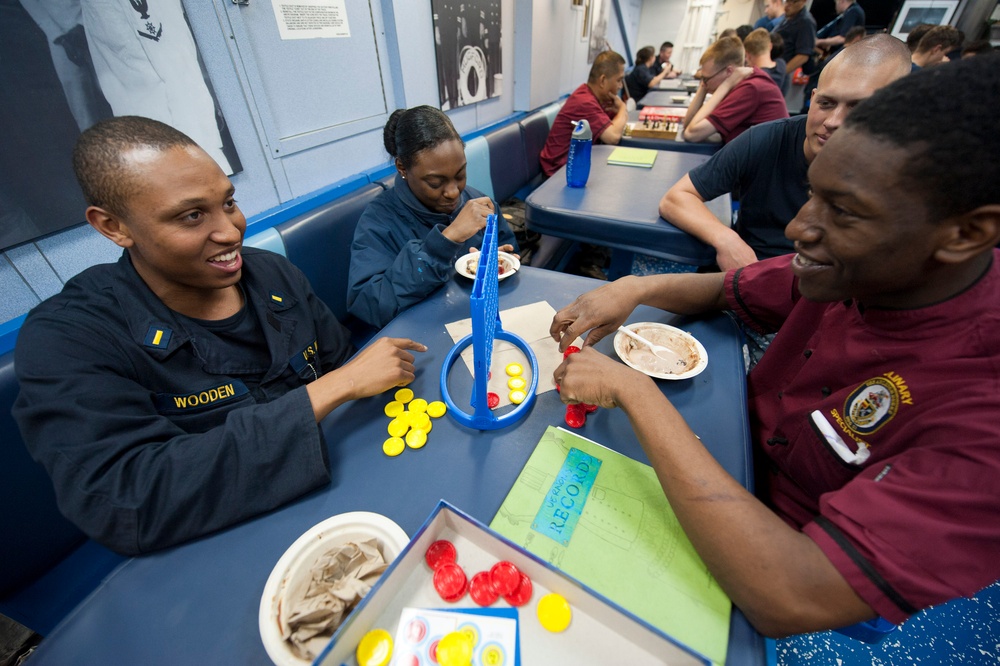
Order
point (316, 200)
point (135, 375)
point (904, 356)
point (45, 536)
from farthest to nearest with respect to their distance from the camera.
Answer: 1. point (316, 200)
2. point (45, 536)
3. point (135, 375)
4. point (904, 356)

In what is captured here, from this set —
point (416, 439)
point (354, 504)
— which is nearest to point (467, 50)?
point (416, 439)

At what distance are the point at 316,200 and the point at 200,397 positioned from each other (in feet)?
3.35

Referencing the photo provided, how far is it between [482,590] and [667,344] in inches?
25.7

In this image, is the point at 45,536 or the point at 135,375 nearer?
the point at 135,375

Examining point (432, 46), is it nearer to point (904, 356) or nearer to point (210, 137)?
point (210, 137)

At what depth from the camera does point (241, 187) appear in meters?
1.39

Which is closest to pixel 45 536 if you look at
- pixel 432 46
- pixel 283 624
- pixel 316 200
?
pixel 283 624

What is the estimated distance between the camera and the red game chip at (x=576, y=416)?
28.5 inches

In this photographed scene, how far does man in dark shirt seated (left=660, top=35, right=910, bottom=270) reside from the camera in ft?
3.65

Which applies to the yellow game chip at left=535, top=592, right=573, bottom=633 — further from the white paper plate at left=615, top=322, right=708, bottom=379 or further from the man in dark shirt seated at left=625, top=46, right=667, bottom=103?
the man in dark shirt seated at left=625, top=46, right=667, bottom=103

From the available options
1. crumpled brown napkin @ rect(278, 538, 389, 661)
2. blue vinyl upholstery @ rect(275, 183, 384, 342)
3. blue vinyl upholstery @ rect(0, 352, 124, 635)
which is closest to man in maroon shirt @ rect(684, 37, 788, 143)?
blue vinyl upholstery @ rect(275, 183, 384, 342)

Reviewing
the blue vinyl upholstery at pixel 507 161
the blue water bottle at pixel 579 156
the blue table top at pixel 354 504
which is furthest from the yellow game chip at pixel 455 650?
the blue vinyl upholstery at pixel 507 161

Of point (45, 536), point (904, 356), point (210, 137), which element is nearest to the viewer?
point (904, 356)

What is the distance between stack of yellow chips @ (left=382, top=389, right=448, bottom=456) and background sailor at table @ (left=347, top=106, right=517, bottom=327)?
0.38m
